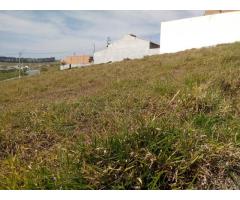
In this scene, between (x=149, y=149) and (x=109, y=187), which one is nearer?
(x=109, y=187)

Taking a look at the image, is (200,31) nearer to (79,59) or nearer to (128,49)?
→ (128,49)

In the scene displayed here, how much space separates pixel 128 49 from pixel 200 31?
1863 centimetres

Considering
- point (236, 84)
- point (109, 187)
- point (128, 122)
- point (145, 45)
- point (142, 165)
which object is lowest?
point (109, 187)

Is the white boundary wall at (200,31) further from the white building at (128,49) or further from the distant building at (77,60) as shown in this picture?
the distant building at (77,60)

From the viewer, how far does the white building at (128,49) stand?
4284 centimetres

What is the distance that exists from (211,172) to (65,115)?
2533 millimetres

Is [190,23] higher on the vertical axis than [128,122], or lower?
higher

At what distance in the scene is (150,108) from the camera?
4145 mm

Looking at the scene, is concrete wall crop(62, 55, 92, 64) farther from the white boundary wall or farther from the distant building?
the white boundary wall

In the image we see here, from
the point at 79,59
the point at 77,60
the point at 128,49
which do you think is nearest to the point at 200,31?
the point at 128,49

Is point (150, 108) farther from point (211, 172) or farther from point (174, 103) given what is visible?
point (211, 172)

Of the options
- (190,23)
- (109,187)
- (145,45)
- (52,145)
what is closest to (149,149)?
(109,187)

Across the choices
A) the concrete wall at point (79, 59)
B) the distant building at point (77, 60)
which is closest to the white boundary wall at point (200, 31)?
the distant building at point (77, 60)

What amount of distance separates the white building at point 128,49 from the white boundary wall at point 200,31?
34.2 feet
